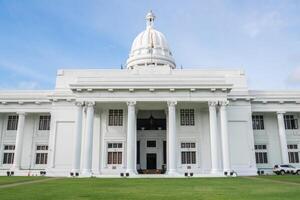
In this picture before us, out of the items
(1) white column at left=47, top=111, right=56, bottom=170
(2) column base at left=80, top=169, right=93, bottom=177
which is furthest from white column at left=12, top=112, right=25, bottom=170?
(2) column base at left=80, top=169, right=93, bottom=177

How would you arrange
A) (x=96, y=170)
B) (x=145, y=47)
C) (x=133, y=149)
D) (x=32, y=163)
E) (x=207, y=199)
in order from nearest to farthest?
(x=207, y=199) < (x=133, y=149) < (x=96, y=170) < (x=32, y=163) < (x=145, y=47)

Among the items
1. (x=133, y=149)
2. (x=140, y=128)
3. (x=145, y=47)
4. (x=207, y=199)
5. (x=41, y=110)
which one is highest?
(x=145, y=47)

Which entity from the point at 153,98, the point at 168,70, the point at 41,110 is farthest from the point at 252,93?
the point at 41,110

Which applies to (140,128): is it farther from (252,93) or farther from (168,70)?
(252,93)

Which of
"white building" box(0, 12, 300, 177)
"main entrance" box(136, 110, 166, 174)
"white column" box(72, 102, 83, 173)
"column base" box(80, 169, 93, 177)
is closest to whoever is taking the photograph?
"column base" box(80, 169, 93, 177)

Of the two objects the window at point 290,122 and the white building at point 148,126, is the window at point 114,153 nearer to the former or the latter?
the white building at point 148,126

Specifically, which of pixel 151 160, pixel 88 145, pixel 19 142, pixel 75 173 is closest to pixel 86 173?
pixel 75 173

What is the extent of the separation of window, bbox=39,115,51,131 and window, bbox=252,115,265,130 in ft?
107

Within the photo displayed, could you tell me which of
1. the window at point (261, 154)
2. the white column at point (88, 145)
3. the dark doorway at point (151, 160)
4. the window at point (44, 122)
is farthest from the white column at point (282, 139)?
the window at point (44, 122)

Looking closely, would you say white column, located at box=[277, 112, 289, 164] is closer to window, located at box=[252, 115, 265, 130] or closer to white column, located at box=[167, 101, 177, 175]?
window, located at box=[252, 115, 265, 130]

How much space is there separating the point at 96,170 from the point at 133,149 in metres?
8.01

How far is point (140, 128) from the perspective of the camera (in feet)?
148

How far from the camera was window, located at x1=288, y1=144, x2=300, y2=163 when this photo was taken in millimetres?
45500

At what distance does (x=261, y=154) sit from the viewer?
45.2 meters
